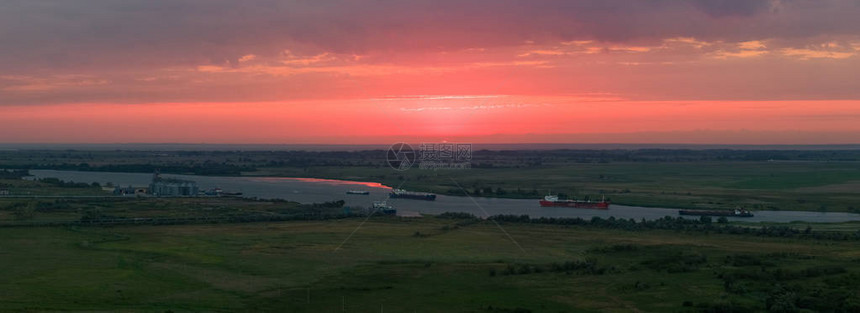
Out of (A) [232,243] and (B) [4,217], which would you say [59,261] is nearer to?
(A) [232,243]

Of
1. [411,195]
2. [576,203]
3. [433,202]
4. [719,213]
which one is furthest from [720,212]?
[411,195]

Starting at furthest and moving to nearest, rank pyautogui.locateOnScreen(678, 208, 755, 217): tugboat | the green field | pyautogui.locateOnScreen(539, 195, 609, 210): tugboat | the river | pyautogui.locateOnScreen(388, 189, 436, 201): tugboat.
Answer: pyautogui.locateOnScreen(388, 189, 436, 201): tugboat
pyautogui.locateOnScreen(539, 195, 609, 210): tugboat
pyautogui.locateOnScreen(678, 208, 755, 217): tugboat
the river
the green field

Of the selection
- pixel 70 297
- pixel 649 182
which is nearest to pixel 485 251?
pixel 70 297

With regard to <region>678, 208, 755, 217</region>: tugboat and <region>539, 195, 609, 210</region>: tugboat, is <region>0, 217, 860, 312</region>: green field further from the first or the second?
<region>539, 195, 609, 210</region>: tugboat

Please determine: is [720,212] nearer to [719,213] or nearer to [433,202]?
[719,213]

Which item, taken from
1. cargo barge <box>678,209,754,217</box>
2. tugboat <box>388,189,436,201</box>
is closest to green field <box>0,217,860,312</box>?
cargo barge <box>678,209,754,217</box>

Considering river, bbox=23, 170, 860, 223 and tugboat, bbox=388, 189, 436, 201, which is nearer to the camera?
river, bbox=23, 170, 860, 223
